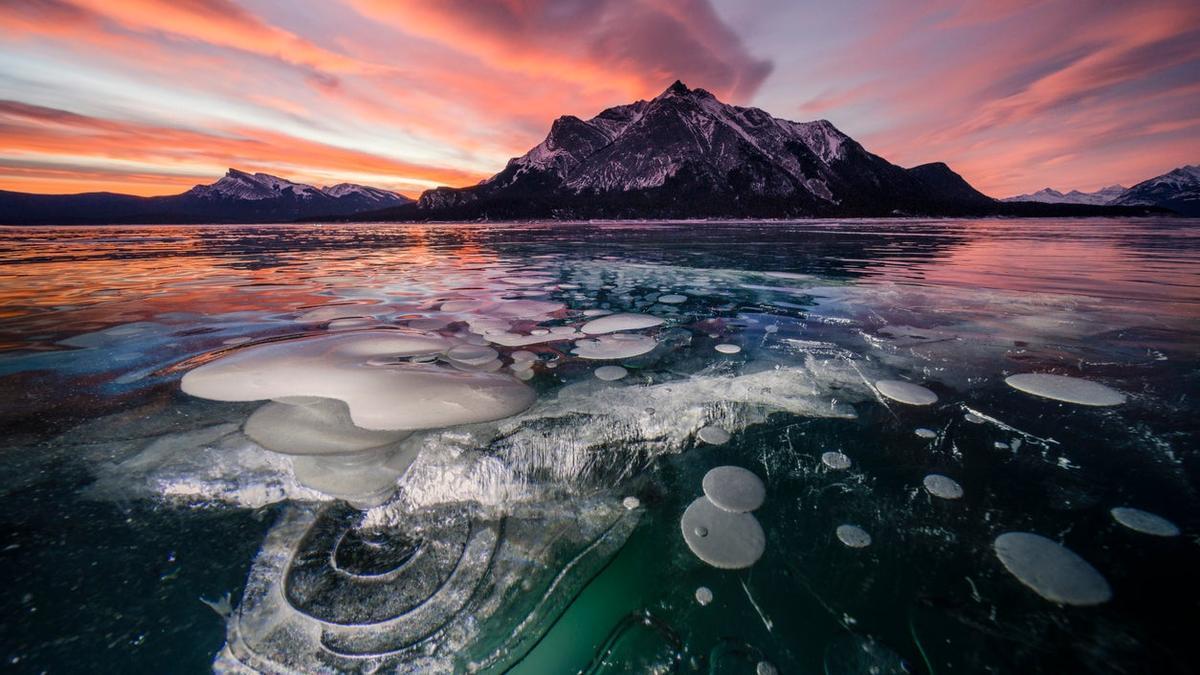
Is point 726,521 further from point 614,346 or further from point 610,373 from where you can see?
point 614,346

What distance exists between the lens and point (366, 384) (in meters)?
3.51

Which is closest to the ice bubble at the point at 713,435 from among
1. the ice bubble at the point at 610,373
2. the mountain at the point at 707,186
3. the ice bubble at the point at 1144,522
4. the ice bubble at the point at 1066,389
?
the ice bubble at the point at 610,373

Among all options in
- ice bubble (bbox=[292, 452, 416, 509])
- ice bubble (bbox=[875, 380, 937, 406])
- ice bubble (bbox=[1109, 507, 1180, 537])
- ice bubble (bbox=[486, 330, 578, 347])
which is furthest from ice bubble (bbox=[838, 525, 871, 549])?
ice bubble (bbox=[486, 330, 578, 347])

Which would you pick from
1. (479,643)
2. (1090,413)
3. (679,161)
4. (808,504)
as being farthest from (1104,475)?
(679,161)

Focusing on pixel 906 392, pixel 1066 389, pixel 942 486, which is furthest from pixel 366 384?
pixel 1066 389

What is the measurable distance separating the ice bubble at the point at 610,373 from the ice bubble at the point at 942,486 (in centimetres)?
230

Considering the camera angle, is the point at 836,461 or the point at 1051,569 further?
the point at 836,461

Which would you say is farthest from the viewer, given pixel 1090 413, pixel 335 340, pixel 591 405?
pixel 335 340

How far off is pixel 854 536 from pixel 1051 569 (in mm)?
755

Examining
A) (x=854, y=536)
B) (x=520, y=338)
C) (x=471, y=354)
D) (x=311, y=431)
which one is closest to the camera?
(x=854, y=536)

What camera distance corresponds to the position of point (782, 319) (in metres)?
5.98

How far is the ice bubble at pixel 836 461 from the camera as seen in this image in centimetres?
249

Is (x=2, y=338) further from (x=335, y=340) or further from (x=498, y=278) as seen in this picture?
(x=498, y=278)

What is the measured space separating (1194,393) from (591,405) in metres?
4.81
